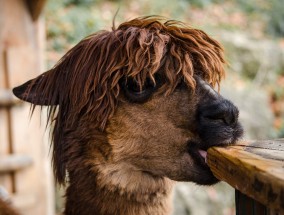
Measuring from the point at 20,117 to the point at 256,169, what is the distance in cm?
424

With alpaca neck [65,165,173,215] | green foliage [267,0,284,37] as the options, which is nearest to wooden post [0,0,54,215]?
alpaca neck [65,165,173,215]

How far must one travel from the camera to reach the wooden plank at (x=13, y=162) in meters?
5.04

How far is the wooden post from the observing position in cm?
507

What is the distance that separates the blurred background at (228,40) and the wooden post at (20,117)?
1.46 m

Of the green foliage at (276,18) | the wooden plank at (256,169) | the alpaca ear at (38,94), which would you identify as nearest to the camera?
the wooden plank at (256,169)

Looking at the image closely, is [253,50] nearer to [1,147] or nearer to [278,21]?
[278,21]

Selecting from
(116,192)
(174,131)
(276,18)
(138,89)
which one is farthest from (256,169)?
(276,18)

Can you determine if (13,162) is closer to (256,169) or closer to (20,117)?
(20,117)

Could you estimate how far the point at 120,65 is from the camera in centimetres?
237

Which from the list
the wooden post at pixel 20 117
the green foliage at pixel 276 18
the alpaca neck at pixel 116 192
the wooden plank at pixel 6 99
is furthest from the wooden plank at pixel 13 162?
the green foliage at pixel 276 18

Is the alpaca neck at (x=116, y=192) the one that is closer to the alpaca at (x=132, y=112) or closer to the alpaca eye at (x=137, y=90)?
the alpaca at (x=132, y=112)

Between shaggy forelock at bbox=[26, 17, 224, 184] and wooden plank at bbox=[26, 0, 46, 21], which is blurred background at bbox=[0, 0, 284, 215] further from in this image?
shaggy forelock at bbox=[26, 17, 224, 184]

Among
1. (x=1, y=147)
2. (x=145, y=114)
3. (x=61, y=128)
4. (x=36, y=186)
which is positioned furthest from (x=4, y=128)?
(x=145, y=114)

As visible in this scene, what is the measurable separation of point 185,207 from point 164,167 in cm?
486
